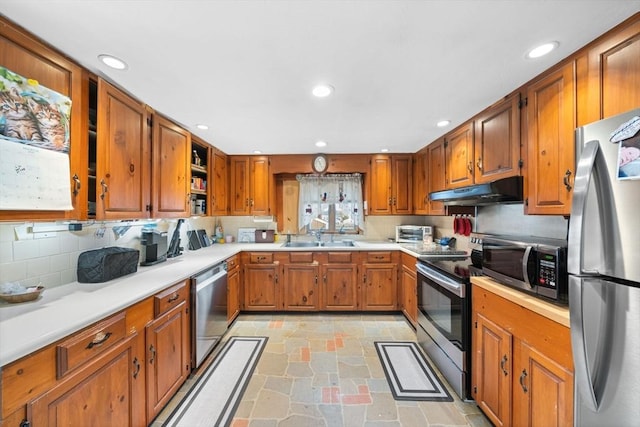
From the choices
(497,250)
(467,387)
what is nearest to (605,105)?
(497,250)

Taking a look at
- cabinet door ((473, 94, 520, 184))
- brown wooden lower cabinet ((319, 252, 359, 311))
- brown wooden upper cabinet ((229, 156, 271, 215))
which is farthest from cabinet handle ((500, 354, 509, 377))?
brown wooden upper cabinet ((229, 156, 271, 215))

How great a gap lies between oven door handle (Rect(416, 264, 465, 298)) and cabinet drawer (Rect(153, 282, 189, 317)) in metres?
2.09

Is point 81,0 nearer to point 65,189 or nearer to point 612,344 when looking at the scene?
point 65,189

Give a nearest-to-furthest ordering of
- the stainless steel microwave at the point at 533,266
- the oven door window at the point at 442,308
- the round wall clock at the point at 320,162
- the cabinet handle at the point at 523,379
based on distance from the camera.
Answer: the stainless steel microwave at the point at 533,266
the cabinet handle at the point at 523,379
the oven door window at the point at 442,308
the round wall clock at the point at 320,162

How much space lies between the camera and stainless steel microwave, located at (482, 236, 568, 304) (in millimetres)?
1219

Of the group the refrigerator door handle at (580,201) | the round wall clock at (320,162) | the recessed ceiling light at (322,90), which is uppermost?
the recessed ceiling light at (322,90)

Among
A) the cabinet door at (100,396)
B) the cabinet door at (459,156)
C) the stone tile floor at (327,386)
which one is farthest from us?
the cabinet door at (459,156)

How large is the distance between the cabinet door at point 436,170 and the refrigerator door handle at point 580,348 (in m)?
1.95

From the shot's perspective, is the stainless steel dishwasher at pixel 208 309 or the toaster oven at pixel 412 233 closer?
the stainless steel dishwasher at pixel 208 309

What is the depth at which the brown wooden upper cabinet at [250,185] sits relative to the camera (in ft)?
12.1

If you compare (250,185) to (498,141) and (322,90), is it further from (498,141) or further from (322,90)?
(498,141)

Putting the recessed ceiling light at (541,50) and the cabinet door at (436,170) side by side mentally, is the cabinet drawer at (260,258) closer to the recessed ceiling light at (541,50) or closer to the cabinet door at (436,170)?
the cabinet door at (436,170)

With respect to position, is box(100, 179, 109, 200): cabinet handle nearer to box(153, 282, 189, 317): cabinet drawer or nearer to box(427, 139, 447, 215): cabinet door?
box(153, 282, 189, 317): cabinet drawer

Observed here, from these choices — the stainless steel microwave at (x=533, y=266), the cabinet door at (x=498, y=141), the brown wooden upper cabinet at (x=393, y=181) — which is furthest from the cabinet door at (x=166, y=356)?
the brown wooden upper cabinet at (x=393, y=181)
